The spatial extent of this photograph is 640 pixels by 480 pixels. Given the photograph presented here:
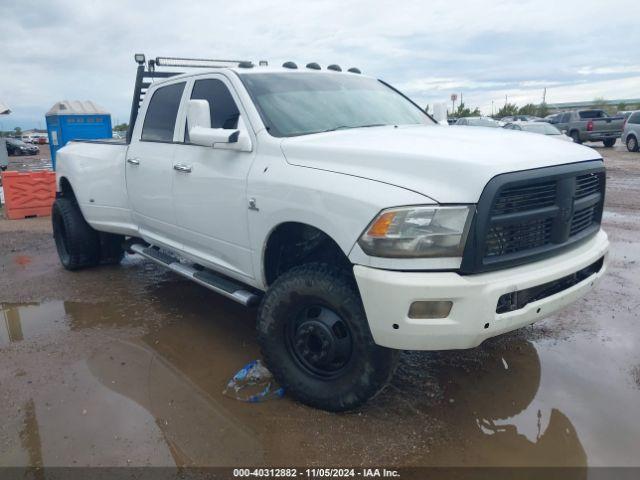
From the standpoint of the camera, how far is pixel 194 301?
5012mm

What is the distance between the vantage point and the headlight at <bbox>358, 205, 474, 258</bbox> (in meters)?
2.46

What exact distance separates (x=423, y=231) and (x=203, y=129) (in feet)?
5.49

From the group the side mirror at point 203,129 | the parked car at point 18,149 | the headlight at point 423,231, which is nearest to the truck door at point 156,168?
the side mirror at point 203,129

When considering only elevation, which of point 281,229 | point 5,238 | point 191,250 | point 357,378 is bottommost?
point 5,238

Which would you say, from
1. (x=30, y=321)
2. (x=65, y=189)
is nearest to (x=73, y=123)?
(x=65, y=189)

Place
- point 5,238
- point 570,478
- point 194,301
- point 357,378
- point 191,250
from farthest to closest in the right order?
1. point 5,238
2. point 194,301
3. point 191,250
4. point 357,378
5. point 570,478

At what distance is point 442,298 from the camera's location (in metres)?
2.44

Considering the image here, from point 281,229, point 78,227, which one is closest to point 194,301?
point 78,227

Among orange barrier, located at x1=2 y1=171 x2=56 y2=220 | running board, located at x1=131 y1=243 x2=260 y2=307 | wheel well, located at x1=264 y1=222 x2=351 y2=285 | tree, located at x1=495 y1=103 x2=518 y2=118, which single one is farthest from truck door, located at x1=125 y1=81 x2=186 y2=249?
tree, located at x1=495 y1=103 x2=518 y2=118

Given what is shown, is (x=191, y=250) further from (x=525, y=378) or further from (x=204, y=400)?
(x=525, y=378)

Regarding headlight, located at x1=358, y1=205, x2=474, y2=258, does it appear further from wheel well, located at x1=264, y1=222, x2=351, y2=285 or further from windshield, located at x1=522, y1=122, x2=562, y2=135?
windshield, located at x1=522, y1=122, x2=562, y2=135

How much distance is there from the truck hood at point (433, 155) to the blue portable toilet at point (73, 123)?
10.8 metres

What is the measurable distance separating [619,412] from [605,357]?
0.73 m

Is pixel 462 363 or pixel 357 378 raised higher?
pixel 357 378
